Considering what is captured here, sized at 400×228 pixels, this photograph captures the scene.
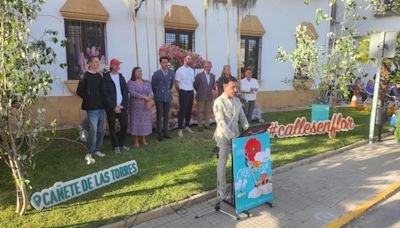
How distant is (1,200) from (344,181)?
5.34 meters

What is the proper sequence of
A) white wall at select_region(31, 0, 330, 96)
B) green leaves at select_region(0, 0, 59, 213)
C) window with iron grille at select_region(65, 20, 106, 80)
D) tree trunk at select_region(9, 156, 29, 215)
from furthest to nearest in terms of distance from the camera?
window with iron grille at select_region(65, 20, 106, 80), white wall at select_region(31, 0, 330, 96), tree trunk at select_region(9, 156, 29, 215), green leaves at select_region(0, 0, 59, 213)

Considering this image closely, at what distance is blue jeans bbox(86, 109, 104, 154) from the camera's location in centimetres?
594

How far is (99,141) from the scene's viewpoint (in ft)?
20.7

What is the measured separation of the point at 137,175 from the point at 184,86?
10.2 ft

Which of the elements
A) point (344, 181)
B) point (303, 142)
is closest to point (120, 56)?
point (303, 142)

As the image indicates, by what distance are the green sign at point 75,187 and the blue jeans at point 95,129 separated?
4.45ft

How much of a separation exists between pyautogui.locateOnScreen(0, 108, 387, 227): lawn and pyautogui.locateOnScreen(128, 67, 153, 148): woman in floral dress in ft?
1.48

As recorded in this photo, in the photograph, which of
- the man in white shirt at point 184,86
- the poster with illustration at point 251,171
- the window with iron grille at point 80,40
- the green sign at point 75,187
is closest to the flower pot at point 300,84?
the man in white shirt at point 184,86

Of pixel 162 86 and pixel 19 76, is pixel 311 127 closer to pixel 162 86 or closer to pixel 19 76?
pixel 162 86

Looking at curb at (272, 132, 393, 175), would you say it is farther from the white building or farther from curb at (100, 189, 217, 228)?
the white building

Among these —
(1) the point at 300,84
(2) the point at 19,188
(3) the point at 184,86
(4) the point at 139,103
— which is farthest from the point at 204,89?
(1) the point at 300,84

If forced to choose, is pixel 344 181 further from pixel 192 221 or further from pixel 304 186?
pixel 192 221

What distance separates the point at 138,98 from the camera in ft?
22.1

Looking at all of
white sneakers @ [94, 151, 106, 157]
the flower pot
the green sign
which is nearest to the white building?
the flower pot
